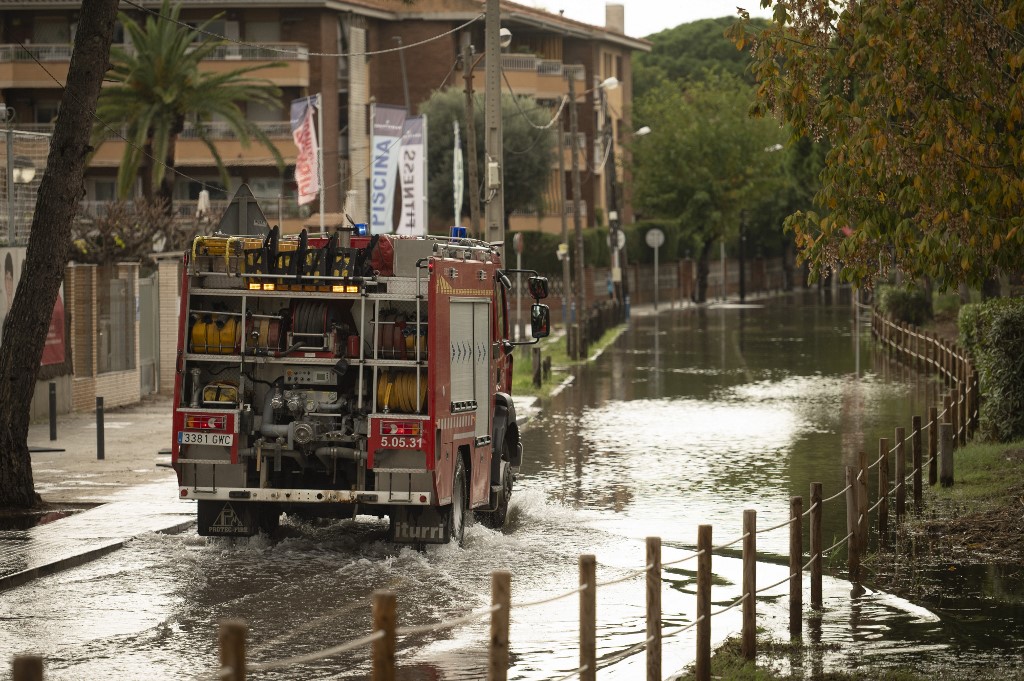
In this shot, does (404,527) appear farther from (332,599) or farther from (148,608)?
(148,608)

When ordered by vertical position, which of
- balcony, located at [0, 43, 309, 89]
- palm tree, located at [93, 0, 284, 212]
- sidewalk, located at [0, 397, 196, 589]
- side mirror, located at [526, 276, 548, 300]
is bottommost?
sidewalk, located at [0, 397, 196, 589]

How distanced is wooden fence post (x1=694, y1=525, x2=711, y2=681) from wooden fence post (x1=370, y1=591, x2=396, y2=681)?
11.3 ft

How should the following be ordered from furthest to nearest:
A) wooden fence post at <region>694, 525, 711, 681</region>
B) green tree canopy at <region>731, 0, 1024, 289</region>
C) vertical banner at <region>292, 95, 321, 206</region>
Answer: vertical banner at <region>292, 95, 321, 206</region> < green tree canopy at <region>731, 0, 1024, 289</region> < wooden fence post at <region>694, 525, 711, 681</region>

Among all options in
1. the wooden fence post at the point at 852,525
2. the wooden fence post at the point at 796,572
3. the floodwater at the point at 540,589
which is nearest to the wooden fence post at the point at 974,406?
the floodwater at the point at 540,589

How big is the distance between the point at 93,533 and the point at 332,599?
12.9 feet

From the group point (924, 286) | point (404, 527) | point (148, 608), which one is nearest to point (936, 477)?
point (404, 527)

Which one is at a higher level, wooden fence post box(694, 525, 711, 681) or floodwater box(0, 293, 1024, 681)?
wooden fence post box(694, 525, 711, 681)

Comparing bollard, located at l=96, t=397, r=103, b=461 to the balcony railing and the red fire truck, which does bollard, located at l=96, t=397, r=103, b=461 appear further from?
the balcony railing

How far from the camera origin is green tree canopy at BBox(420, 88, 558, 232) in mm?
72688

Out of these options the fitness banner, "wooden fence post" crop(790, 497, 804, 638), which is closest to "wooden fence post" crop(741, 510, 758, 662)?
"wooden fence post" crop(790, 497, 804, 638)

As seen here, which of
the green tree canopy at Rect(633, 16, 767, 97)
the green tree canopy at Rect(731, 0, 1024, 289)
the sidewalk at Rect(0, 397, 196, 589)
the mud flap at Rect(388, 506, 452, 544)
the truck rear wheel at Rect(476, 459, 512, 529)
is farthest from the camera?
the green tree canopy at Rect(633, 16, 767, 97)

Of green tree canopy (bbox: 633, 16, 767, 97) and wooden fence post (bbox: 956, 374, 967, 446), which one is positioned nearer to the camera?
wooden fence post (bbox: 956, 374, 967, 446)

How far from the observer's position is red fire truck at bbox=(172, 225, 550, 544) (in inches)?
544

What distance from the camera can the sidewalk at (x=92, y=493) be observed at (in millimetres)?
14164
